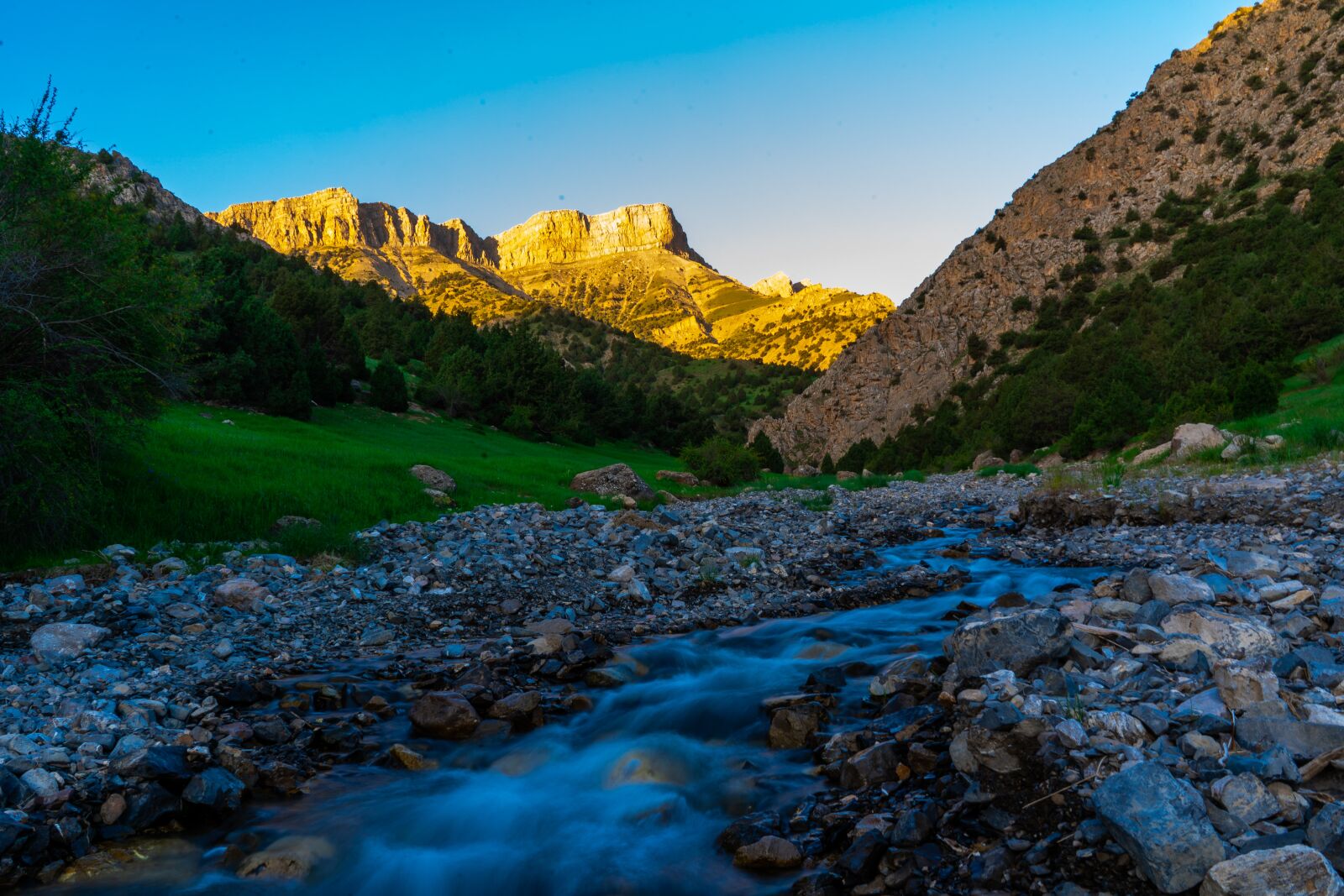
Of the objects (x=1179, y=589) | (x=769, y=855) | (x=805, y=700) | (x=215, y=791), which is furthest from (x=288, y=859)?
(x=1179, y=589)

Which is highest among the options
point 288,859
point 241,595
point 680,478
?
point 241,595

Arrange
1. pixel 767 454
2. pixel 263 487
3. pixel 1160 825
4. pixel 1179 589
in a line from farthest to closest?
pixel 767 454, pixel 263 487, pixel 1179 589, pixel 1160 825

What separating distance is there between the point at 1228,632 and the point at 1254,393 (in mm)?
30824

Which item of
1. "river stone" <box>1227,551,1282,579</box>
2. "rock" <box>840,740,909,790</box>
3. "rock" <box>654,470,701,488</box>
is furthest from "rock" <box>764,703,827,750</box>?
"rock" <box>654,470,701,488</box>

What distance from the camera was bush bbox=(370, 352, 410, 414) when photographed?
51188mm

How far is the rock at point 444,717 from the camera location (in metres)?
7.61

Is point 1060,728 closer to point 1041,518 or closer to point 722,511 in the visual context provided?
point 1041,518

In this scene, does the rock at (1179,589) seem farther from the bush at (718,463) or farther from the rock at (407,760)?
the bush at (718,463)

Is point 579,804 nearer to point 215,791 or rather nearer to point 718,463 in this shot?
point 215,791

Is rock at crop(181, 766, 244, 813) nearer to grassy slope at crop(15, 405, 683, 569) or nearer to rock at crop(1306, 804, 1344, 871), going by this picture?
rock at crop(1306, 804, 1344, 871)

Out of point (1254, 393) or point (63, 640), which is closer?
point (63, 640)

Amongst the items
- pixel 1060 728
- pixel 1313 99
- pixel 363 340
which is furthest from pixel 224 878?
pixel 1313 99

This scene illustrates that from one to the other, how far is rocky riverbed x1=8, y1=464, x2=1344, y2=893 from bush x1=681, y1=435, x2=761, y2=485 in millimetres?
24499

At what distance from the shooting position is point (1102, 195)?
80375 mm
